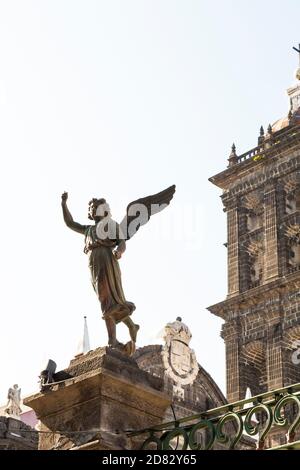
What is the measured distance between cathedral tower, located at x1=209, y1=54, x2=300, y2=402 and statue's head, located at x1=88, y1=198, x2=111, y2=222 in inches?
1074

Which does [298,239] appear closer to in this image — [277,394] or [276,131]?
[276,131]

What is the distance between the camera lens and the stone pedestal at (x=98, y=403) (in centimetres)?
888

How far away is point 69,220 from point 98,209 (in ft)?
1.06

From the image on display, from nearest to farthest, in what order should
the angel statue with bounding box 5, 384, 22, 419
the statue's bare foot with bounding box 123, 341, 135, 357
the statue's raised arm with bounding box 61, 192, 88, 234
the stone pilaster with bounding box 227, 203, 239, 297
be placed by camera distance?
the statue's bare foot with bounding box 123, 341, 135, 357 < the statue's raised arm with bounding box 61, 192, 88, 234 < the angel statue with bounding box 5, 384, 22, 419 < the stone pilaster with bounding box 227, 203, 239, 297

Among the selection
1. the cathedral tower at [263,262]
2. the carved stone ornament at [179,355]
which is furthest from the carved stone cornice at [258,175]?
the carved stone ornament at [179,355]

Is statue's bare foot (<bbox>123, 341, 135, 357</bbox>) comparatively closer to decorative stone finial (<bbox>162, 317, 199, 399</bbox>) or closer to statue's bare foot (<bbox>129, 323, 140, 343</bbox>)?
statue's bare foot (<bbox>129, 323, 140, 343</bbox>)

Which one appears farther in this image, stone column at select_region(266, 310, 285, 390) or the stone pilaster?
the stone pilaster

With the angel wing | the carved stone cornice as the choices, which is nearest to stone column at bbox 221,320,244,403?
the carved stone cornice

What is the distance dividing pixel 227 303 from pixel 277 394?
3123 cm

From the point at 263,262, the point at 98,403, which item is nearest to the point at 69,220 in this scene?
the point at 98,403

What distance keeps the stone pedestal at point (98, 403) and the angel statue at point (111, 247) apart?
40 cm

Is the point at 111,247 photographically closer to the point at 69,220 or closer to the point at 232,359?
the point at 69,220

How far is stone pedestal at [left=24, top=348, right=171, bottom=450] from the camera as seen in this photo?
8.88 m

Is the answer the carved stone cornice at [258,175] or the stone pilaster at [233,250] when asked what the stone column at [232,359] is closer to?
the stone pilaster at [233,250]
